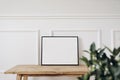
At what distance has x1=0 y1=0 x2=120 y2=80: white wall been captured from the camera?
2541mm

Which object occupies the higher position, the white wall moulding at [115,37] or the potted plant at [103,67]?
the white wall moulding at [115,37]

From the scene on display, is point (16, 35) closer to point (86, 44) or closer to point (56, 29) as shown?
point (56, 29)

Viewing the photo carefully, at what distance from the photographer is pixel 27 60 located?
257 cm

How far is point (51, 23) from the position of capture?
2.56 metres

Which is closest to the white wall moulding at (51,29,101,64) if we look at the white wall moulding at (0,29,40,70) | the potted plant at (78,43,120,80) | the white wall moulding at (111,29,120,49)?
the white wall moulding at (111,29,120,49)

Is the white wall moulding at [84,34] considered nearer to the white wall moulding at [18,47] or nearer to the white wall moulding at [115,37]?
the white wall moulding at [115,37]

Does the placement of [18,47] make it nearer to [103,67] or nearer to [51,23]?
[51,23]

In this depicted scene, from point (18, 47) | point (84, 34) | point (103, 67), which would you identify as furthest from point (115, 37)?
point (103, 67)

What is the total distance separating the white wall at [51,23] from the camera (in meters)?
2.54

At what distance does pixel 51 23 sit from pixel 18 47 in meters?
0.56

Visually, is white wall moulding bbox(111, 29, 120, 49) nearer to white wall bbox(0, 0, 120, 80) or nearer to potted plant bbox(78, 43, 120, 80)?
white wall bbox(0, 0, 120, 80)

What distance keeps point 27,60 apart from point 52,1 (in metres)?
0.88

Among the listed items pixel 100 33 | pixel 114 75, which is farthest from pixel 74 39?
pixel 114 75

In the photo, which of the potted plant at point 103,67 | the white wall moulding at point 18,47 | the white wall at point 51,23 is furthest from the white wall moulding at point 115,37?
the potted plant at point 103,67
